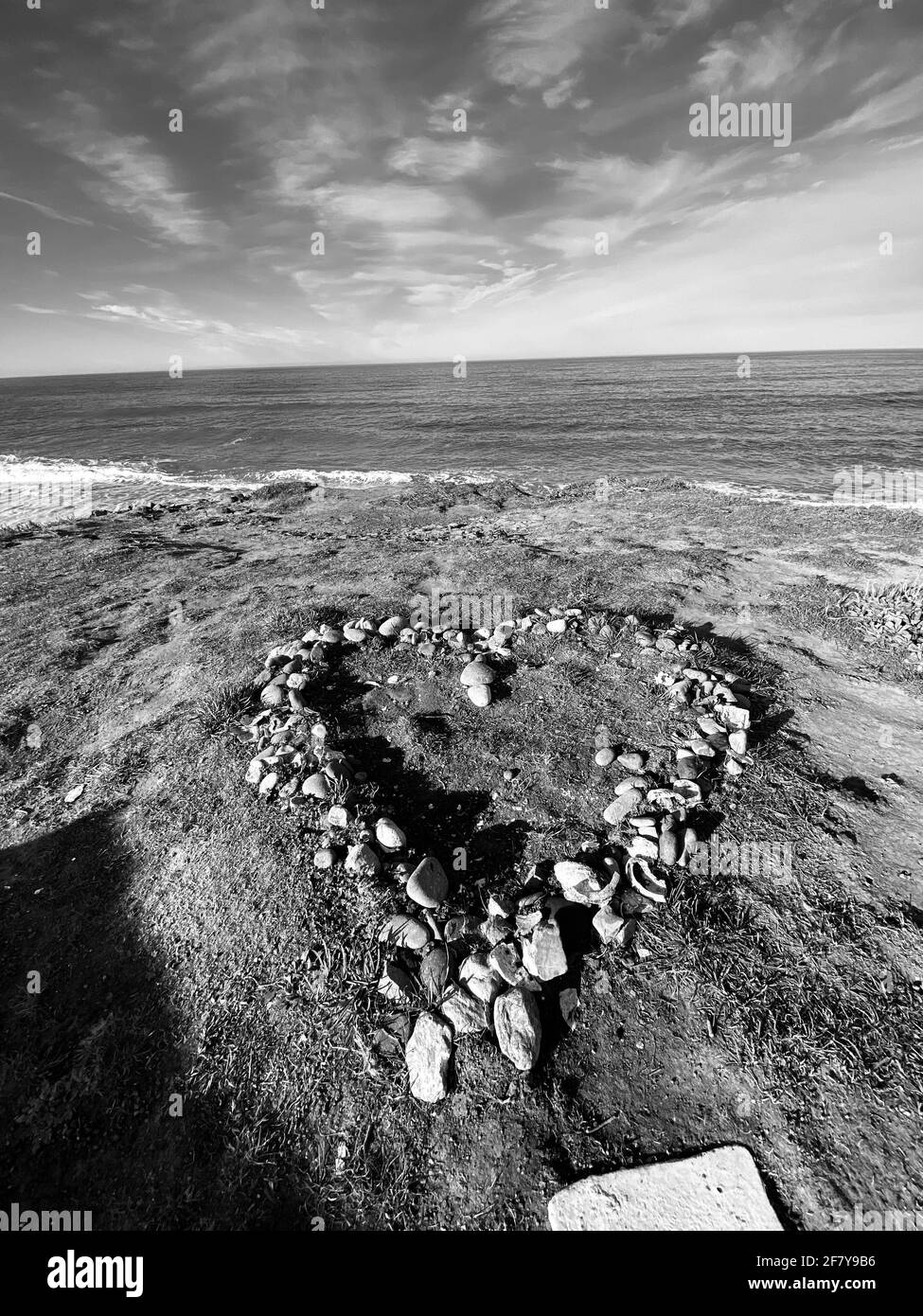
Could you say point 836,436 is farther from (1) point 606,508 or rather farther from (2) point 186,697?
(2) point 186,697

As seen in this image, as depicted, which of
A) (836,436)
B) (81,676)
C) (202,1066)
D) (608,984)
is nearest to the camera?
(202,1066)

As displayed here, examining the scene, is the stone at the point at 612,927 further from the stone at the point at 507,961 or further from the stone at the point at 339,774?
the stone at the point at 339,774

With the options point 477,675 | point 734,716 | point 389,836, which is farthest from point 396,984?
point 734,716

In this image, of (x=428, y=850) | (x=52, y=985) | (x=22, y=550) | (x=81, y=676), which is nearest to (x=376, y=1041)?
(x=428, y=850)

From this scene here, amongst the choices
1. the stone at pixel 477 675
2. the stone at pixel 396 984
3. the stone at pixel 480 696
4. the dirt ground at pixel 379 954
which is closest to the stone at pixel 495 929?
the dirt ground at pixel 379 954

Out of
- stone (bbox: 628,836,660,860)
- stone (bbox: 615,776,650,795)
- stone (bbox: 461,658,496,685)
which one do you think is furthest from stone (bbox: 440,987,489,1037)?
stone (bbox: 461,658,496,685)
